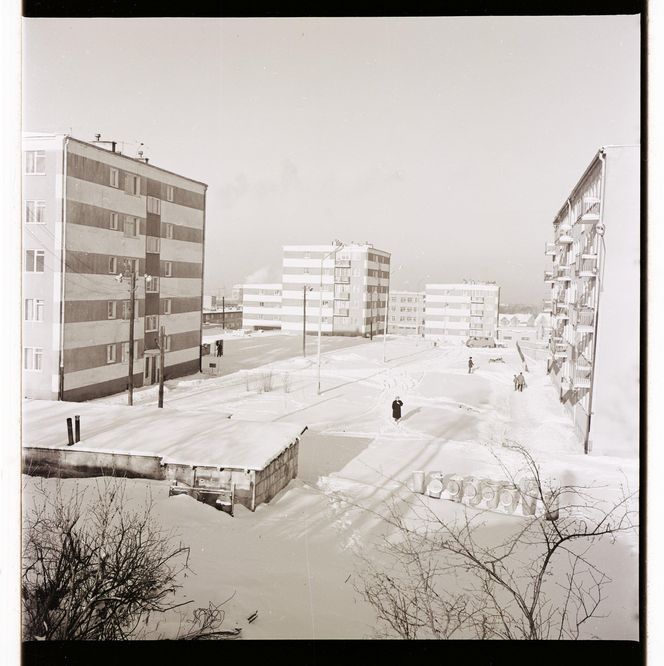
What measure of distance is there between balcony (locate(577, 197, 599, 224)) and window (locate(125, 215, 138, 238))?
11.9ft

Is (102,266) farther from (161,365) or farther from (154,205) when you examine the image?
(161,365)

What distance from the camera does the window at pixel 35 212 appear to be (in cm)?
421

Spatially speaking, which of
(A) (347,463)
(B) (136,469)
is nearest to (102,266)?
(B) (136,469)

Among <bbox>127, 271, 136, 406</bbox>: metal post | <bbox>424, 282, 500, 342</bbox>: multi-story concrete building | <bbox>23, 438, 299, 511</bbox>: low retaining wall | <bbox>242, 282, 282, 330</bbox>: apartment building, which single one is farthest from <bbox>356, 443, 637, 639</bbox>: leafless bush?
<bbox>127, 271, 136, 406</bbox>: metal post

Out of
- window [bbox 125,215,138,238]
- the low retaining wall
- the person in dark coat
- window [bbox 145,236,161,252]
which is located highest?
window [bbox 125,215,138,238]

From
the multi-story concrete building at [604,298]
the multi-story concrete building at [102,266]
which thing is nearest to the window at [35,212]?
the multi-story concrete building at [102,266]

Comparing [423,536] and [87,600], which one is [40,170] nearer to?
[87,600]

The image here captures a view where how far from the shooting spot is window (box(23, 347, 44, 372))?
14.2 feet

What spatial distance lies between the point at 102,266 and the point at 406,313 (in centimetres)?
266

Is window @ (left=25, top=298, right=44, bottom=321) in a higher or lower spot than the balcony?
lower

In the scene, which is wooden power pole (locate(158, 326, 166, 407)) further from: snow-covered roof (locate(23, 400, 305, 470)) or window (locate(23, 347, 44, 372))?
window (locate(23, 347, 44, 372))

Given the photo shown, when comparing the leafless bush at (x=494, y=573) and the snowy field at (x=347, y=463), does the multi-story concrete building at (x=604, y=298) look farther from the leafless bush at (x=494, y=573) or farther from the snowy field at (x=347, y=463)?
the leafless bush at (x=494, y=573)

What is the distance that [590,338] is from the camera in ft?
14.2

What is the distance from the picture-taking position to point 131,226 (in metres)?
4.67
